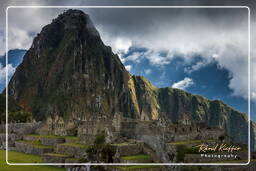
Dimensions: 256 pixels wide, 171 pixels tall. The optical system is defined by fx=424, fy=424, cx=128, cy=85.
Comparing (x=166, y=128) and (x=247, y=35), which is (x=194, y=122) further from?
(x=247, y=35)

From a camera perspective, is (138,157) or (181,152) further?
(138,157)

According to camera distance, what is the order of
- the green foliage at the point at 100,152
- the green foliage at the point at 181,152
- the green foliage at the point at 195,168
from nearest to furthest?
the green foliage at the point at 195,168
the green foliage at the point at 181,152
the green foliage at the point at 100,152

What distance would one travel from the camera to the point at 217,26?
12211 millimetres

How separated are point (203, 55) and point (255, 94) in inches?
78.8

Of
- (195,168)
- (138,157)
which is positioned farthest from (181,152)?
(138,157)

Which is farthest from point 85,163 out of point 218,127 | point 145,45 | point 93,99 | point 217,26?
point 93,99

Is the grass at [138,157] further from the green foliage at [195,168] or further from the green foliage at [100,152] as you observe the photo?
the green foliage at [195,168]

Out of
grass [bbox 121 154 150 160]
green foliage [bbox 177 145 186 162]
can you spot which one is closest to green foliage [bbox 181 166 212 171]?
green foliage [bbox 177 145 186 162]
